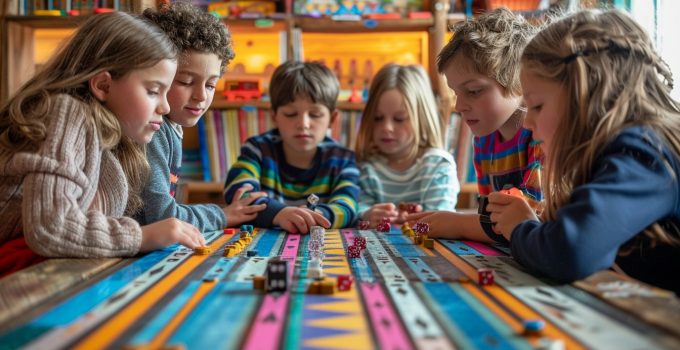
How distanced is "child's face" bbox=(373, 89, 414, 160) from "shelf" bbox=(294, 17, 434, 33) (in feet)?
2.89

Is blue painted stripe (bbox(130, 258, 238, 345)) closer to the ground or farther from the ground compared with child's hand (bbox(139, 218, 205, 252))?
closer to the ground

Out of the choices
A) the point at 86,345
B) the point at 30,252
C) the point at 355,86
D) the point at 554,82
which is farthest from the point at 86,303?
the point at 355,86

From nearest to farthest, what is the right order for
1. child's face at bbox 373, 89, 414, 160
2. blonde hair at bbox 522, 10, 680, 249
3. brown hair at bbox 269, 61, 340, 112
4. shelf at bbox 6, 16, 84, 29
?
blonde hair at bbox 522, 10, 680, 249
brown hair at bbox 269, 61, 340, 112
child's face at bbox 373, 89, 414, 160
shelf at bbox 6, 16, 84, 29

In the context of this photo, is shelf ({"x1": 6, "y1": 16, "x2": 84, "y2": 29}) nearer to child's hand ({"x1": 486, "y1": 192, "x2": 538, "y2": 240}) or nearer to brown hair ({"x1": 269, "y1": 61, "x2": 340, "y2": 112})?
brown hair ({"x1": 269, "y1": 61, "x2": 340, "y2": 112})

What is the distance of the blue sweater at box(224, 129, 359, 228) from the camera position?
1.97 metres

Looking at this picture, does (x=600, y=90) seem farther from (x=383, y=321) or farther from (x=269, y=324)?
(x=269, y=324)

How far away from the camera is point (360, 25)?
303 cm

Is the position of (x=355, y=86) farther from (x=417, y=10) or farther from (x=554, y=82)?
(x=554, y=82)

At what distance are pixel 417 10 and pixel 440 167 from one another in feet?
4.20

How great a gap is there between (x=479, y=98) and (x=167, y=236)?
898mm

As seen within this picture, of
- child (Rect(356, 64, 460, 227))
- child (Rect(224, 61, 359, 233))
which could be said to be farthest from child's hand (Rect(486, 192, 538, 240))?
child (Rect(356, 64, 460, 227))

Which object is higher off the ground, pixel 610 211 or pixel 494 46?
pixel 494 46

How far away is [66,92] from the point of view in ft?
3.99

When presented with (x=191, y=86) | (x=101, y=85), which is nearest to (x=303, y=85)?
(x=191, y=86)
